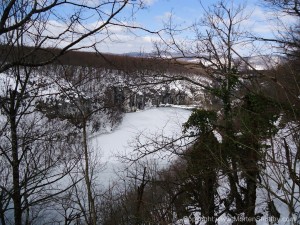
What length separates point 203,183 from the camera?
10633 millimetres

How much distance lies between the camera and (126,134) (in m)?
41.8

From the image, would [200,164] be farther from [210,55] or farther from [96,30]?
[96,30]

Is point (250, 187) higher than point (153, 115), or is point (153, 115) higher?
point (250, 187)

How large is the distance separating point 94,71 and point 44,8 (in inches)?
112

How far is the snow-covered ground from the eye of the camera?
29.4 metres

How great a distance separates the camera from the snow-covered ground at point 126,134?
2937cm

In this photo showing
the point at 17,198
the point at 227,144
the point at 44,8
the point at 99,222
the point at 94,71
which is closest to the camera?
the point at 44,8

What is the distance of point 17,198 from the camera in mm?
8305

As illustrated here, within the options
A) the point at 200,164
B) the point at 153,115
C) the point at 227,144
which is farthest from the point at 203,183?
the point at 153,115

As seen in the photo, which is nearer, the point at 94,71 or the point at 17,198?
the point at 94,71

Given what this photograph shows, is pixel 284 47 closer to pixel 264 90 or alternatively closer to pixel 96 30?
pixel 264 90

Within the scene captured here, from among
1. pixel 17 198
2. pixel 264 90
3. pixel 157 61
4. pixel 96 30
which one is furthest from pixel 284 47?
pixel 17 198

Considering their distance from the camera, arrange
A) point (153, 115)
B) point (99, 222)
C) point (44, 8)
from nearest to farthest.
Answer: point (44, 8)
point (99, 222)
point (153, 115)

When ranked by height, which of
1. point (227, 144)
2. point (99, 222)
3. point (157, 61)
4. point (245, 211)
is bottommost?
point (99, 222)
